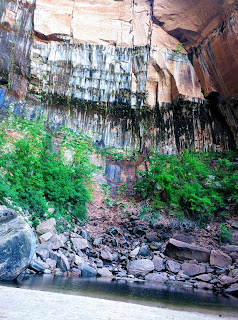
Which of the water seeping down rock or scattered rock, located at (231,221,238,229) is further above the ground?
the water seeping down rock

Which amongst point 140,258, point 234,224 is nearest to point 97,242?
point 140,258

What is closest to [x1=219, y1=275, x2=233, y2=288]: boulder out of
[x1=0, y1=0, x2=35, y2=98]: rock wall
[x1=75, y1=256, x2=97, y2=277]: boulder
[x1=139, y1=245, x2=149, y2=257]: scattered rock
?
[x1=139, y1=245, x2=149, y2=257]: scattered rock

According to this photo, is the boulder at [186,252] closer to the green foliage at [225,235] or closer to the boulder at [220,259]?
the boulder at [220,259]

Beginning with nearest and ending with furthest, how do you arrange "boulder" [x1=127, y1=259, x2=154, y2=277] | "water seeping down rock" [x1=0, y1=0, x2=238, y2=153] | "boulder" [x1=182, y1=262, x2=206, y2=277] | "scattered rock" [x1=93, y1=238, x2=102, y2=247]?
"boulder" [x1=182, y1=262, x2=206, y2=277]
"boulder" [x1=127, y1=259, x2=154, y2=277]
"scattered rock" [x1=93, y1=238, x2=102, y2=247]
"water seeping down rock" [x1=0, y1=0, x2=238, y2=153]

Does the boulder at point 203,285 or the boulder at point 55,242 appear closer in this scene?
the boulder at point 203,285

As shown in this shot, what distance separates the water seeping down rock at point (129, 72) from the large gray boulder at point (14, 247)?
494 inches

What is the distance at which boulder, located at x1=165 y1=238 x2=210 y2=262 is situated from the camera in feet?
33.5

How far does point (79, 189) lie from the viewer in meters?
14.0

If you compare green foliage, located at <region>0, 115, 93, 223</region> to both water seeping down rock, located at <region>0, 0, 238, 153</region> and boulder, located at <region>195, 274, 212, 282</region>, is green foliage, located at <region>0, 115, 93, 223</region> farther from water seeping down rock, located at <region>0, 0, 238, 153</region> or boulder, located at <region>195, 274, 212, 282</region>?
boulder, located at <region>195, 274, 212, 282</region>

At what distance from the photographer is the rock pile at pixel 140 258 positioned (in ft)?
27.5

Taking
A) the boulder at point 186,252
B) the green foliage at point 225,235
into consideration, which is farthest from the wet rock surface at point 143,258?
the green foliage at point 225,235

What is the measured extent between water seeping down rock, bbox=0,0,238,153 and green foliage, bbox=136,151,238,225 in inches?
173

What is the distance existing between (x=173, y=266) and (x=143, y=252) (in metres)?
1.70

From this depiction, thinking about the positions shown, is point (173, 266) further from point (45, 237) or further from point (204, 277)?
point (45, 237)
